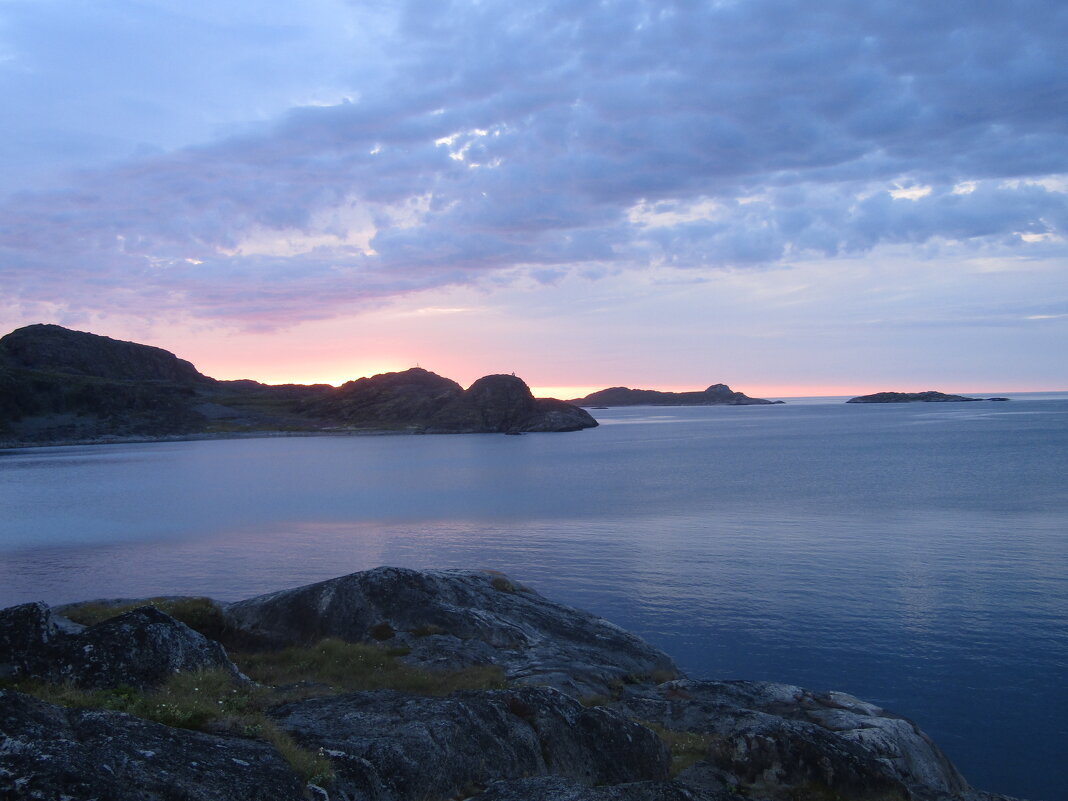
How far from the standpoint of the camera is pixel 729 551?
1964 inches

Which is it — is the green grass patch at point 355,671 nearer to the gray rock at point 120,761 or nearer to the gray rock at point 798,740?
the gray rock at point 798,740

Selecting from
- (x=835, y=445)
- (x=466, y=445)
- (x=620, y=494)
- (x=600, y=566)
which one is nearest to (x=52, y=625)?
(x=600, y=566)

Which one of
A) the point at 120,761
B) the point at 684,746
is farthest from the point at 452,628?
the point at 120,761

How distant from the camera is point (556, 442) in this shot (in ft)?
615

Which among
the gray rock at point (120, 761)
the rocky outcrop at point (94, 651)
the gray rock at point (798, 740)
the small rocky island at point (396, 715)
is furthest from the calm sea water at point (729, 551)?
the rocky outcrop at point (94, 651)

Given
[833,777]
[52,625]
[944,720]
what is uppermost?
[52,625]

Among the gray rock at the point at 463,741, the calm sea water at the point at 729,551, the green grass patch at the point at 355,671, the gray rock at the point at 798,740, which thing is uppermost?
the gray rock at the point at 463,741

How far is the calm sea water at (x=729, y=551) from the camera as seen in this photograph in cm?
2819

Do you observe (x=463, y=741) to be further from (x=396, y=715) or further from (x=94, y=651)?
(x=94, y=651)

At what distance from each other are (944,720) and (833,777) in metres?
11.6

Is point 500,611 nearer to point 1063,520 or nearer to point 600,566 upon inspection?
point 600,566

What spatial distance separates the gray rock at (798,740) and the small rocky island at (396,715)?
2.2 inches

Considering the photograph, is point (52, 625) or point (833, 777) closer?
point (52, 625)

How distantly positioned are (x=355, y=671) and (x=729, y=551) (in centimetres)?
3444
